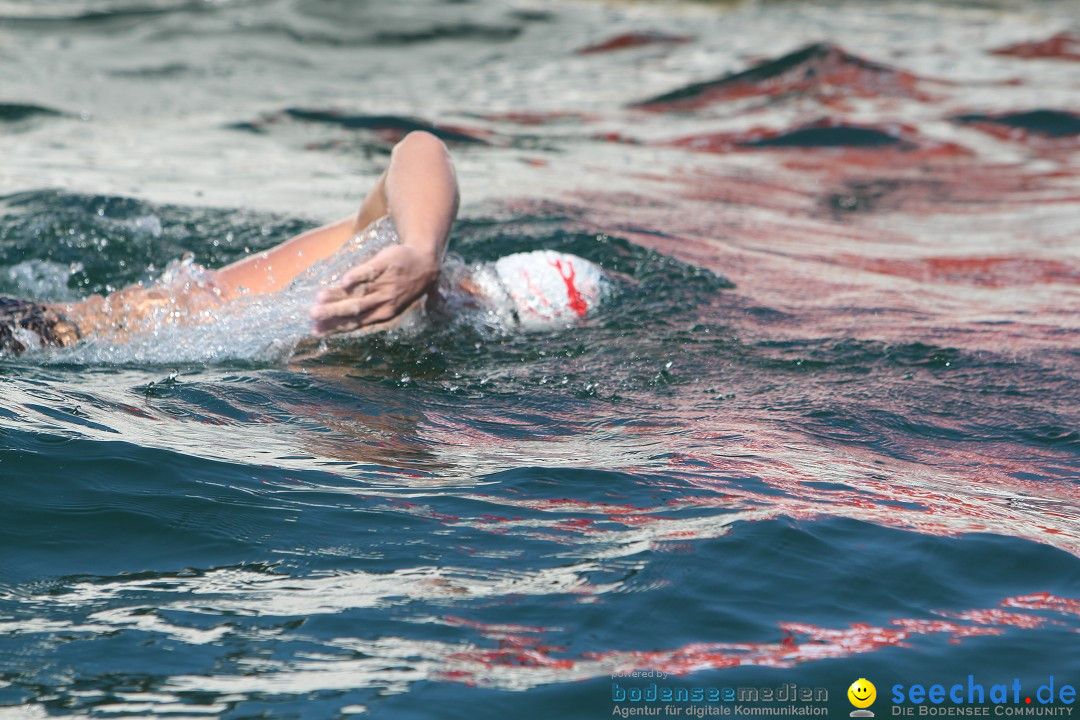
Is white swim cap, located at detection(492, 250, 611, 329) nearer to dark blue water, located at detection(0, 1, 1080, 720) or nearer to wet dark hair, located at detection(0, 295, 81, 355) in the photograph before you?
dark blue water, located at detection(0, 1, 1080, 720)

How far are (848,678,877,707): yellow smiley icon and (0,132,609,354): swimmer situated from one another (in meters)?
2.07

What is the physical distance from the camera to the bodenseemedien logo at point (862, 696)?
243 cm

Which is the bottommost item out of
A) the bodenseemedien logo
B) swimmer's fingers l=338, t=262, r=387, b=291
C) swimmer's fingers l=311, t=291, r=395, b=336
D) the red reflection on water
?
the bodenseemedien logo

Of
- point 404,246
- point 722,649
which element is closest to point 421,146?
point 404,246

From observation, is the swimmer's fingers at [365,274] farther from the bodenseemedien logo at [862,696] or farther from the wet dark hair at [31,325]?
the bodenseemedien logo at [862,696]

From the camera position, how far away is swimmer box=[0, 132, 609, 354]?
4.01 metres

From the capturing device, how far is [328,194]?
323 inches

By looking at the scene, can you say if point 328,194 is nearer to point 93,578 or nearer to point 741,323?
point 741,323

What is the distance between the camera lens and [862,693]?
247cm

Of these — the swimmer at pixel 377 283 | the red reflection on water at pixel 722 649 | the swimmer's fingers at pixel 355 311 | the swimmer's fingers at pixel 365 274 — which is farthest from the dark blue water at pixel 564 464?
the swimmer's fingers at pixel 365 274

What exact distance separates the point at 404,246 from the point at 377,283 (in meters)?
0.16

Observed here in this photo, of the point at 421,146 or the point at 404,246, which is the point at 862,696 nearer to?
the point at 404,246

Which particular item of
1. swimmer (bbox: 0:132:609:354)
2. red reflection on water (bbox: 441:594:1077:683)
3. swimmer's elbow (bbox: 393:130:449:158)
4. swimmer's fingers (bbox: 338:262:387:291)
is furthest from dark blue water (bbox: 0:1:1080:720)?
swimmer's elbow (bbox: 393:130:449:158)

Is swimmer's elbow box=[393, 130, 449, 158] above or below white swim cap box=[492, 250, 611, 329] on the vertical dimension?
above
